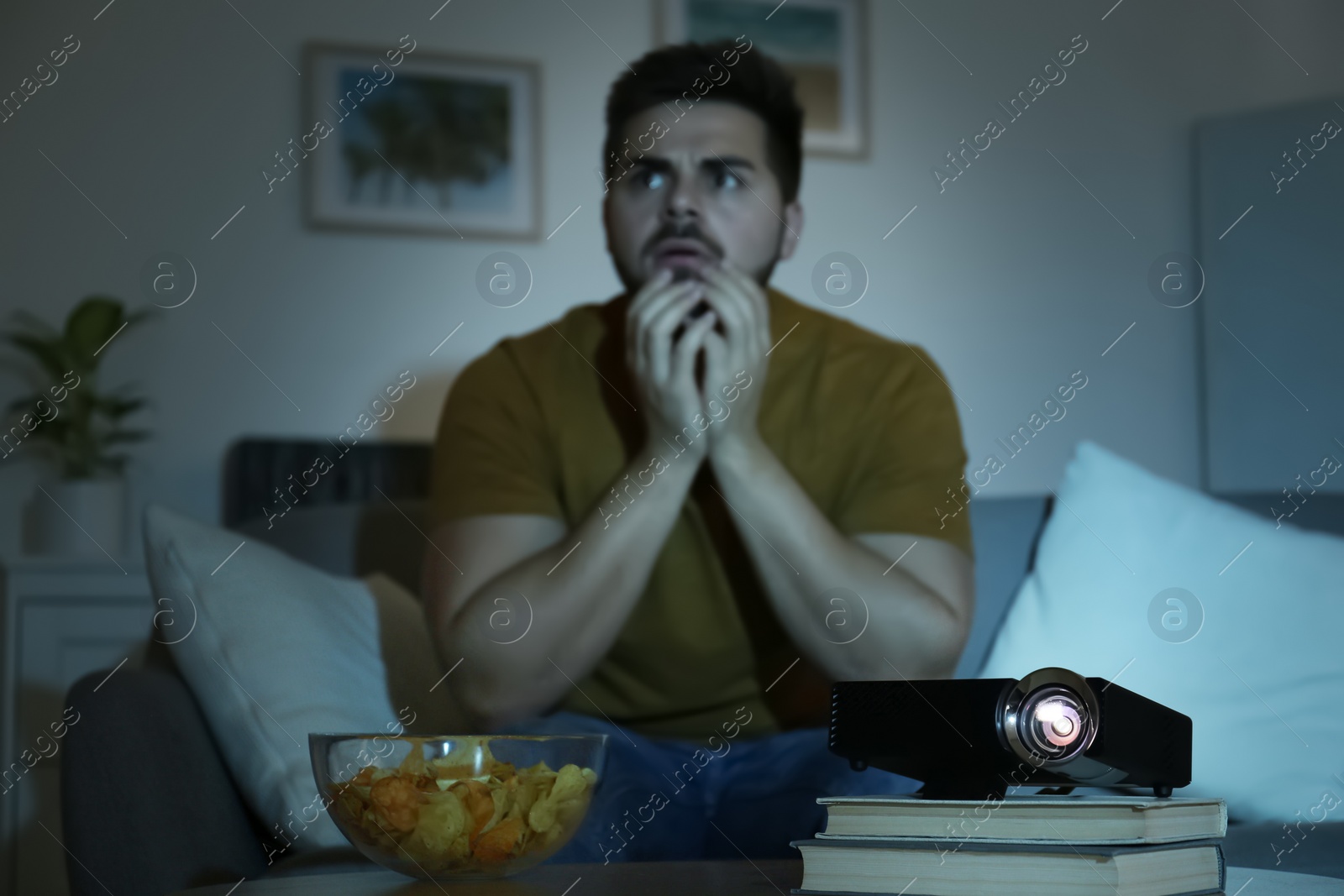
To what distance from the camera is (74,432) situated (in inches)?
72.5

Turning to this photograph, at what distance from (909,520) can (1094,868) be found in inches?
29.2

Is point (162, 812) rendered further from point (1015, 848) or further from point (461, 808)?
point (1015, 848)

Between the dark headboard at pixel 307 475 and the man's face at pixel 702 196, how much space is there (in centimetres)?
52

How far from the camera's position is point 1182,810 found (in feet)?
1.89

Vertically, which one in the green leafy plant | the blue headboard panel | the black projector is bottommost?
the black projector

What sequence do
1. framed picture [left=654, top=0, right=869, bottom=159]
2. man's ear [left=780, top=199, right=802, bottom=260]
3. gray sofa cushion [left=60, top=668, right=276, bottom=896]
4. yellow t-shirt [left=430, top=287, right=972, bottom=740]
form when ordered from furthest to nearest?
framed picture [left=654, top=0, right=869, bottom=159]
man's ear [left=780, top=199, right=802, bottom=260]
yellow t-shirt [left=430, top=287, right=972, bottom=740]
gray sofa cushion [left=60, top=668, right=276, bottom=896]

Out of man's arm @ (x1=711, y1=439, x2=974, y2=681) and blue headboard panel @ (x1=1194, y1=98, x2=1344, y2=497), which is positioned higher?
blue headboard panel @ (x1=1194, y1=98, x2=1344, y2=497)

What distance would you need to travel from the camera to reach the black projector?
56cm

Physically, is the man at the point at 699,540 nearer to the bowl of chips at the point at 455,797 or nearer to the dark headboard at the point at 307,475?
the bowl of chips at the point at 455,797

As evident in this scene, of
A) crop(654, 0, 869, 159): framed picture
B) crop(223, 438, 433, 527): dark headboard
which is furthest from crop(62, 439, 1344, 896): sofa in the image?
crop(654, 0, 869, 159): framed picture

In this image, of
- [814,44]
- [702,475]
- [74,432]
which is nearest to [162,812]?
[702,475]

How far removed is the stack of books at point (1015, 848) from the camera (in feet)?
1.75

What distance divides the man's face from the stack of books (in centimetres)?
101

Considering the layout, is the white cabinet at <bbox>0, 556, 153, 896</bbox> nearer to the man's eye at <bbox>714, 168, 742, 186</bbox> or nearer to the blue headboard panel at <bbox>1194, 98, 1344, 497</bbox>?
the man's eye at <bbox>714, 168, 742, 186</bbox>
